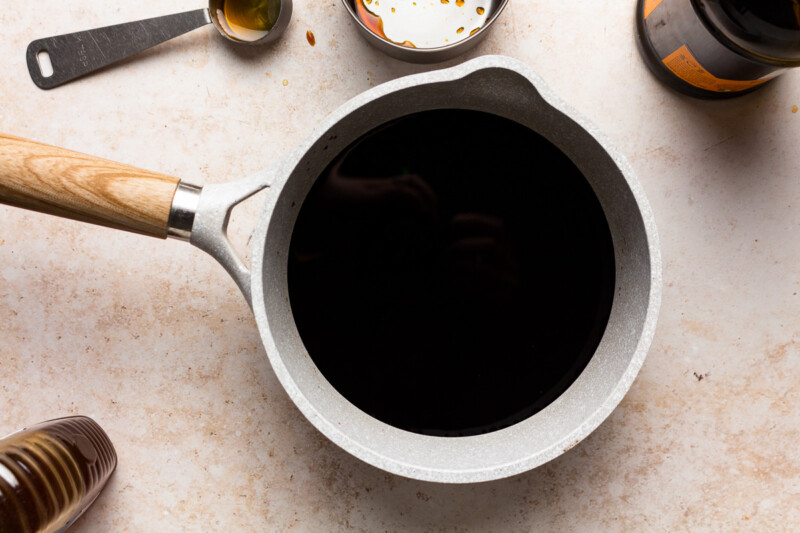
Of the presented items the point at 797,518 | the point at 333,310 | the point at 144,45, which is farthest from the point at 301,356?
the point at 797,518

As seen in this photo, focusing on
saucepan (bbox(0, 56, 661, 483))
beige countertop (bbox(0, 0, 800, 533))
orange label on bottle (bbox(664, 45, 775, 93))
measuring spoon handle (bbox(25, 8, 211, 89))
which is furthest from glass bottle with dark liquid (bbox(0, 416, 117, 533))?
orange label on bottle (bbox(664, 45, 775, 93))

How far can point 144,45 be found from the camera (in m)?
0.71

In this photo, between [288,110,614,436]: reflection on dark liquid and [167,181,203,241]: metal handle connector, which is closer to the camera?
[167,181,203,241]: metal handle connector

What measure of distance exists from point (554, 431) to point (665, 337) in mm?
200

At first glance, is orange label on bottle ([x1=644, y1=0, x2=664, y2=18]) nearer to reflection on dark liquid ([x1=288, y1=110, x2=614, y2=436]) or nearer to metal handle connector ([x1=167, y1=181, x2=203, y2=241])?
reflection on dark liquid ([x1=288, y1=110, x2=614, y2=436])

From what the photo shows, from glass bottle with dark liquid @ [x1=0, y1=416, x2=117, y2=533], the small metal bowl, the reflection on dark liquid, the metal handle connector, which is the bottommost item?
glass bottle with dark liquid @ [x1=0, y1=416, x2=117, y2=533]

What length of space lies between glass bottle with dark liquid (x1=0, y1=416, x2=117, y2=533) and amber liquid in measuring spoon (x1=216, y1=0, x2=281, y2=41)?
1.62 feet

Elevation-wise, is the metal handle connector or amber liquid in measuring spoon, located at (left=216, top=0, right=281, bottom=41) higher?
amber liquid in measuring spoon, located at (left=216, top=0, right=281, bottom=41)

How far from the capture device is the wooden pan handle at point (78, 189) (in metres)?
0.53

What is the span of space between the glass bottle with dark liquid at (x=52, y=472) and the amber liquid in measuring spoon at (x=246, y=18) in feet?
1.62

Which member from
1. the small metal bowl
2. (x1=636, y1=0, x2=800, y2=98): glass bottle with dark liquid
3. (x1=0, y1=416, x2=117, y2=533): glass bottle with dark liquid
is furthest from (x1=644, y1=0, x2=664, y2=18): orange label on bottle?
(x1=0, y1=416, x2=117, y2=533): glass bottle with dark liquid

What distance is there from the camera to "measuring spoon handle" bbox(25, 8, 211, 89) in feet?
2.30

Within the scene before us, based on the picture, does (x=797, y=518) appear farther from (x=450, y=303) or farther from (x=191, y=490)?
(x=191, y=490)

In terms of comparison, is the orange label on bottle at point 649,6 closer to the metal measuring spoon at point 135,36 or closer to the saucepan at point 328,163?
the saucepan at point 328,163
